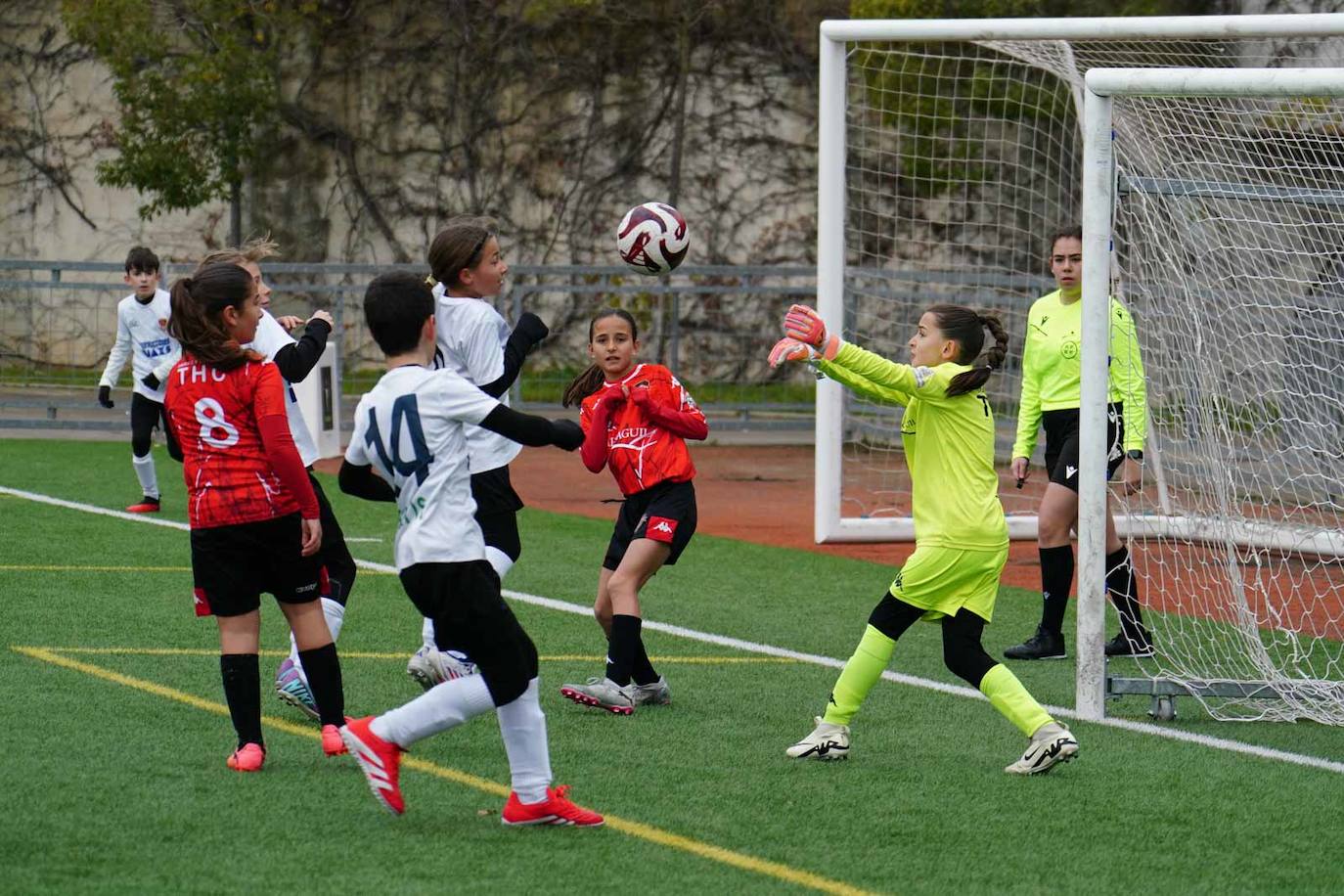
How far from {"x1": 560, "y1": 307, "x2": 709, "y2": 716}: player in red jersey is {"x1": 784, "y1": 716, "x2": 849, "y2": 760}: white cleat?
89cm

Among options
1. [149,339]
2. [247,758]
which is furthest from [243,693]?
[149,339]

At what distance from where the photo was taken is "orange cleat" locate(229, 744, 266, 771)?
5.66 meters

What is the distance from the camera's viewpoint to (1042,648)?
807cm

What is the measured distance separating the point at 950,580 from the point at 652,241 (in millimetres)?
2059

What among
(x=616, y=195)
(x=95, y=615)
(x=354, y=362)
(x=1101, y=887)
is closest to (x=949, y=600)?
(x=1101, y=887)

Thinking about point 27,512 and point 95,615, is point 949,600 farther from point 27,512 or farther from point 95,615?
point 27,512

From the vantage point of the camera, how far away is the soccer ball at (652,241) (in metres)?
7.21

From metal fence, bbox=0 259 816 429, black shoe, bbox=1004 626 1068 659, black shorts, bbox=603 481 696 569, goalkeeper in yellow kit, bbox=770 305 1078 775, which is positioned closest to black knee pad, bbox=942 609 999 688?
goalkeeper in yellow kit, bbox=770 305 1078 775

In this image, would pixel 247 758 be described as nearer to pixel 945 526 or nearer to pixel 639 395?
pixel 639 395

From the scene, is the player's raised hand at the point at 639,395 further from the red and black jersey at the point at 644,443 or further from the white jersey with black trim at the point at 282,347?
the white jersey with black trim at the point at 282,347

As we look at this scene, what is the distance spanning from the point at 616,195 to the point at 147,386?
11368mm

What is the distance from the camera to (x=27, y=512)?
1198 centimetres

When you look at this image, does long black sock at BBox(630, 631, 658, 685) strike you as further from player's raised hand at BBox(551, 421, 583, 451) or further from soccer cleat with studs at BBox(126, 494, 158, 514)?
soccer cleat with studs at BBox(126, 494, 158, 514)

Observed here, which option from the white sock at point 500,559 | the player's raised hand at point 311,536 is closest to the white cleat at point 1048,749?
the white sock at point 500,559
